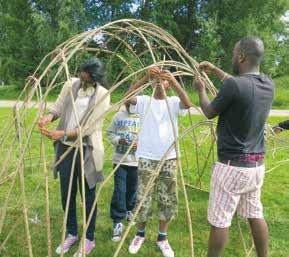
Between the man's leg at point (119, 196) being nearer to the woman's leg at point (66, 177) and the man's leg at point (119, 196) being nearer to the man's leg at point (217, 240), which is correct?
the woman's leg at point (66, 177)

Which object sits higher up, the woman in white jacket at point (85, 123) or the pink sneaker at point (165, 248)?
the woman in white jacket at point (85, 123)

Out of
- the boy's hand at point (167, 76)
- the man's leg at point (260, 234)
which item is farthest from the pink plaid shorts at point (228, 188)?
the boy's hand at point (167, 76)

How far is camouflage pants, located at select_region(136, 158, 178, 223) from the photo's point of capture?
125 inches

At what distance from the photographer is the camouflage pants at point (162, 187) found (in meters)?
3.19

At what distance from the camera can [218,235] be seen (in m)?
2.73

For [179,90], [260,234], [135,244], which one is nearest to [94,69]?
[179,90]

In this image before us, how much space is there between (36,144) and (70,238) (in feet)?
13.0

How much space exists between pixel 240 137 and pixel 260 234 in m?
0.65

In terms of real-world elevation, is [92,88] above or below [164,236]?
above

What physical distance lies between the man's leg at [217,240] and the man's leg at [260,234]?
0.67 feet

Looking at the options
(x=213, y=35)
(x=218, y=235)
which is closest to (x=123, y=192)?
(x=218, y=235)

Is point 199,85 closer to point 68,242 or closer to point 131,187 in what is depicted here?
point 131,187

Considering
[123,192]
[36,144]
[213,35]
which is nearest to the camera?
[123,192]

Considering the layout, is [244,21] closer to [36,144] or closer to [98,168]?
[36,144]
